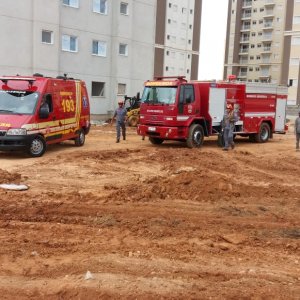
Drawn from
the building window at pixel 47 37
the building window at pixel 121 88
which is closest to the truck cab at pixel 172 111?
the building window at pixel 47 37

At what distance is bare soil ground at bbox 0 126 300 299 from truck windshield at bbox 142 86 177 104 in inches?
202

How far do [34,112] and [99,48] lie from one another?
21926 millimetres

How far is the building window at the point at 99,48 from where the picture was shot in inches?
1382

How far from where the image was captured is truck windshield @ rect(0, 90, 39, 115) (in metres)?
14.5

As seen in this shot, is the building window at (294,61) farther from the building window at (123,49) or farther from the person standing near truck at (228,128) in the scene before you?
the person standing near truck at (228,128)

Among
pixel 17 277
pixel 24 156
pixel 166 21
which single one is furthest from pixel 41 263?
pixel 166 21

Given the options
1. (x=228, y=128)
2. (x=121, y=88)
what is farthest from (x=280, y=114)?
(x=121, y=88)

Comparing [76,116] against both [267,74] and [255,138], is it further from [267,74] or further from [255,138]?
[267,74]

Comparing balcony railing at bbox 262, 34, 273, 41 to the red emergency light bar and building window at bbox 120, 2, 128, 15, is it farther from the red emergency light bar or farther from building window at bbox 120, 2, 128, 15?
the red emergency light bar

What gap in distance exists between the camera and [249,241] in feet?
21.9

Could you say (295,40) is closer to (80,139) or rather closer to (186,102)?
(186,102)

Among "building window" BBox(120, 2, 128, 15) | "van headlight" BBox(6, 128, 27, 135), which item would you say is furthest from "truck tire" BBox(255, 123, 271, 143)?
"building window" BBox(120, 2, 128, 15)

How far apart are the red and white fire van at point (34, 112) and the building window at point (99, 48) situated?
1884 cm

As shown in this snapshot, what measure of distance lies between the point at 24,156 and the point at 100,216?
25.5 ft
